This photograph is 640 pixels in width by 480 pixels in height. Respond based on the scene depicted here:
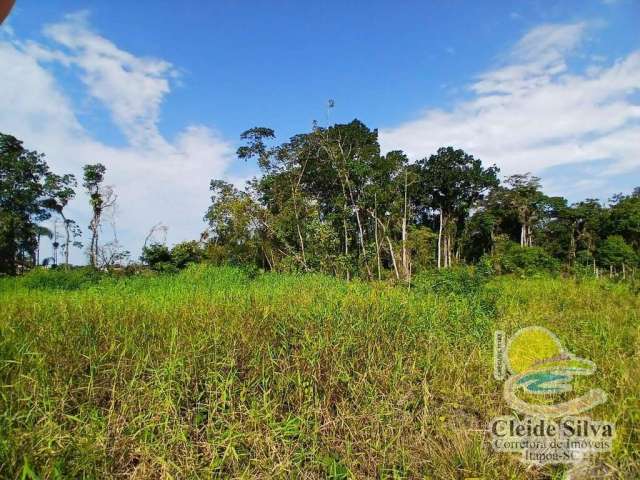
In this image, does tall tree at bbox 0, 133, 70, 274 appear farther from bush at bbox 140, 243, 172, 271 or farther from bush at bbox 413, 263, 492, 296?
bush at bbox 413, 263, 492, 296

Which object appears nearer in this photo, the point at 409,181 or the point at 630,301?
the point at 630,301

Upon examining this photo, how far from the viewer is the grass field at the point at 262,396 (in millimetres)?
2004

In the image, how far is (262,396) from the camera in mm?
2592

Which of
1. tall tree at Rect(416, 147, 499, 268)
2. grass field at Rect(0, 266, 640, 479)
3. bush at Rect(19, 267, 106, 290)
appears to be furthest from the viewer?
tall tree at Rect(416, 147, 499, 268)

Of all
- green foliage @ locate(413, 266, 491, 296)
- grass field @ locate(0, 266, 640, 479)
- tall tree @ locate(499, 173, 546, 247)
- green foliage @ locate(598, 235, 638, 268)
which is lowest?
grass field @ locate(0, 266, 640, 479)

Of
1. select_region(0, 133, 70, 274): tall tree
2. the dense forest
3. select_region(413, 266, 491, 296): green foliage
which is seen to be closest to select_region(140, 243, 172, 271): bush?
the dense forest

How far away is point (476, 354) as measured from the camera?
324 cm

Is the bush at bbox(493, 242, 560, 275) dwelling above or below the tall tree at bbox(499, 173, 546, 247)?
below

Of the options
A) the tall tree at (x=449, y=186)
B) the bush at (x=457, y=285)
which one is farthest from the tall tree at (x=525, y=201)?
the bush at (x=457, y=285)

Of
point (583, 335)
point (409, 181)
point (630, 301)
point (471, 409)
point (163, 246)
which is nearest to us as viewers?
point (471, 409)

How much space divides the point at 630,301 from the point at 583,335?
10.5 ft

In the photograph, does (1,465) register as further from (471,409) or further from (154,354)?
(471,409)

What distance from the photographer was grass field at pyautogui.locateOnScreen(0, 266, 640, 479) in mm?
2004

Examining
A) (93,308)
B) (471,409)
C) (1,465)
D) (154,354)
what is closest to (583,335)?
(471,409)
